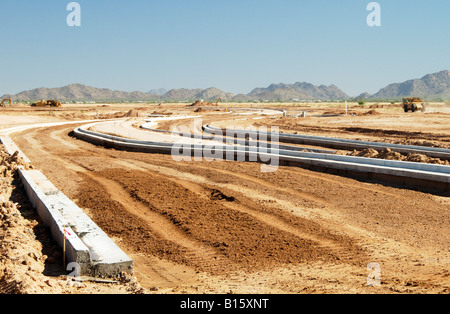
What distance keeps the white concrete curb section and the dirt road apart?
0.37 m

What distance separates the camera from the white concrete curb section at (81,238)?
5.10 meters

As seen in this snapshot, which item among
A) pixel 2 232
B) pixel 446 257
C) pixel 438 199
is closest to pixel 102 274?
pixel 2 232

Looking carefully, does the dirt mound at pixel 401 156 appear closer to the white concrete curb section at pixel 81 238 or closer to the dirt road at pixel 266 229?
the dirt road at pixel 266 229

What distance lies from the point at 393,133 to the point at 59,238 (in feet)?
67.0

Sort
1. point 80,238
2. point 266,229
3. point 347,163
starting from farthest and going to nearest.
Result: point 347,163 → point 266,229 → point 80,238

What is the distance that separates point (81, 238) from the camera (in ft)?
19.2

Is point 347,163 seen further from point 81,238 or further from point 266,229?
point 81,238

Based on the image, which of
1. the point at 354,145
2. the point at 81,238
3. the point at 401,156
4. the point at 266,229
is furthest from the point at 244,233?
the point at 354,145

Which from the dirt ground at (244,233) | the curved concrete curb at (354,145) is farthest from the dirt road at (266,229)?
the curved concrete curb at (354,145)

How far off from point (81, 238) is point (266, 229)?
2729 millimetres

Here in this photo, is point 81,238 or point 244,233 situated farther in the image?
point 244,233

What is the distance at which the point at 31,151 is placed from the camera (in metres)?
17.9

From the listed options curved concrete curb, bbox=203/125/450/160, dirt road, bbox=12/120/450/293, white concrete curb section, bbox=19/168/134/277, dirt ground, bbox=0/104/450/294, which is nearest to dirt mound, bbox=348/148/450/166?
curved concrete curb, bbox=203/125/450/160
